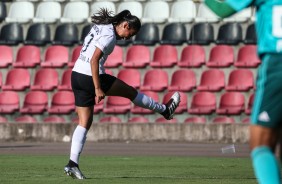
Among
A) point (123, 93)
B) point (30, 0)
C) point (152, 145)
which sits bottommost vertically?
point (152, 145)

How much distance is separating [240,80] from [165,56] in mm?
2021

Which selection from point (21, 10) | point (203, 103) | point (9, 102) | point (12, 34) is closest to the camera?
point (203, 103)

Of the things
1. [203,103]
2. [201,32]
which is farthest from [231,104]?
[201,32]

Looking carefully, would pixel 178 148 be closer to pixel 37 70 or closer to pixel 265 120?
pixel 37 70

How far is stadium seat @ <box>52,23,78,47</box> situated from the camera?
972 inches

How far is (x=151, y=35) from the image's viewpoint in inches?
960

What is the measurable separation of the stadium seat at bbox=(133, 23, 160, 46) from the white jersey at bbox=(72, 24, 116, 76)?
1227cm

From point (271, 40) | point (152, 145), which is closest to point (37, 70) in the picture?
point (152, 145)

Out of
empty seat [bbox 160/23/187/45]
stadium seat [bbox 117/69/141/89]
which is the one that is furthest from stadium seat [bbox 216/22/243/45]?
stadium seat [bbox 117/69/141/89]

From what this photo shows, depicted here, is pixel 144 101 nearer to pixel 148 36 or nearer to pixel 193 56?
pixel 193 56

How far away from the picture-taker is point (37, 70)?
963 inches

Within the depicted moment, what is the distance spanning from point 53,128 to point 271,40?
14.9m

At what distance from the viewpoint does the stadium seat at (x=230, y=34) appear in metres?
23.9

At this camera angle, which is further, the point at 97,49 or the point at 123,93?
the point at 123,93
